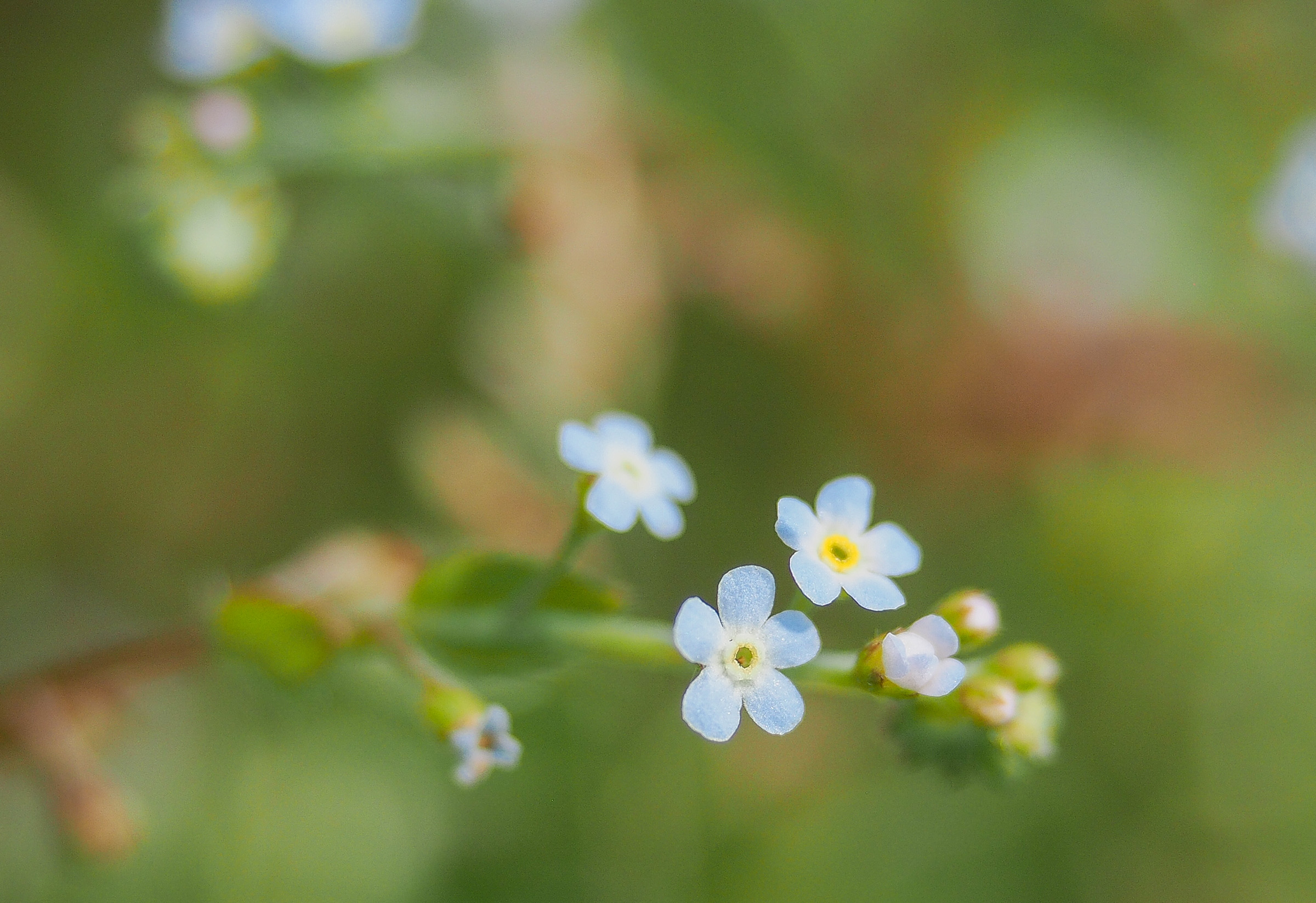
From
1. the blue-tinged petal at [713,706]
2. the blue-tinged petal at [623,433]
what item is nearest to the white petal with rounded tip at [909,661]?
the blue-tinged petal at [713,706]

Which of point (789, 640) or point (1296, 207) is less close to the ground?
point (1296, 207)

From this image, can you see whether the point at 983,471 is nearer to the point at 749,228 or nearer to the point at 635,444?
the point at 749,228

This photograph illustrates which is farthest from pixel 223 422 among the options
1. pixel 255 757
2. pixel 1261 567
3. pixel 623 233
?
pixel 1261 567

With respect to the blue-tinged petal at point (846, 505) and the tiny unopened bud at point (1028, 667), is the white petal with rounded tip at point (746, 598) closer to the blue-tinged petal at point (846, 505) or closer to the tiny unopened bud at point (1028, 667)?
the blue-tinged petal at point (846, 505)

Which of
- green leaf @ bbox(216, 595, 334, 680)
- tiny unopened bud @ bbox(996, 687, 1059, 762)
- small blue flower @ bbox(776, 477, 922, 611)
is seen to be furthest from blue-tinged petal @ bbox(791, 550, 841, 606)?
green leaf @ bbox(216, 595, 334, 680)

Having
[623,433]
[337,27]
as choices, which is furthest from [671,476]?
[337,27]

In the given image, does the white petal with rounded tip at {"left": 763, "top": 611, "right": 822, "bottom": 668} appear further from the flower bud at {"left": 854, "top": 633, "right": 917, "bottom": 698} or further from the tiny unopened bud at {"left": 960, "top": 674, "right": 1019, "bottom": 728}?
the tiny unopened bud at {"left": 960, "top": 674, "right": 1019, "bottom": 728}

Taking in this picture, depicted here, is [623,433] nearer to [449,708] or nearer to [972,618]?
[449,708]
